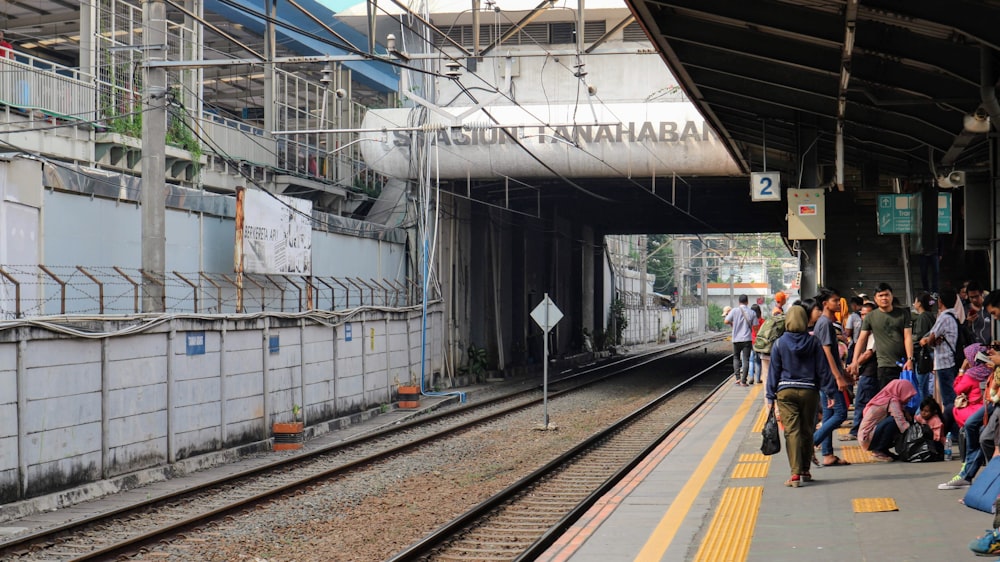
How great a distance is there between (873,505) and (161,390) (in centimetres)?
988

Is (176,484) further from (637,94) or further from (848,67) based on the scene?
(637,94)

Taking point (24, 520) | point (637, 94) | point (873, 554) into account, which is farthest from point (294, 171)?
point (873, 554)

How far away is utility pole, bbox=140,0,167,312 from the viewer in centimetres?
1506

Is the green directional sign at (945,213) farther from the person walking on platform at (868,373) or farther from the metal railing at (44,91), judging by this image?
the metal railing at (44,91)

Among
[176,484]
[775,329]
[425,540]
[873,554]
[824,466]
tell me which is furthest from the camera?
[176,484]

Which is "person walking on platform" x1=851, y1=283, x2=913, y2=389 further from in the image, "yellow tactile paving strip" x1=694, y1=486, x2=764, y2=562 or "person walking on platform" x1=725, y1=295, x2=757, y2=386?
"person walking on platform" x1=725, y1=295, x2=757, y2=386

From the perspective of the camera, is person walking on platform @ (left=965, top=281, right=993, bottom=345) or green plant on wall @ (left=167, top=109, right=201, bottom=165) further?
green plant on wall @ (left=167, top=109, right=201, bottom=165)

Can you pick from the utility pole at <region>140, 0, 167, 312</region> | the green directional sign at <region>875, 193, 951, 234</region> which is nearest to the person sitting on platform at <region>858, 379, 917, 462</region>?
the green directional sign at <region>875, 193, 951, 234</region>

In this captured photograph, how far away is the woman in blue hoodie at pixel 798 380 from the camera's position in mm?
9812

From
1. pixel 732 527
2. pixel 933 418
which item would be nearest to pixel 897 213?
pixel 933 418

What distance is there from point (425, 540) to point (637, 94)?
2297 centimetres

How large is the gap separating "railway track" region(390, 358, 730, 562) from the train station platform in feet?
2.34

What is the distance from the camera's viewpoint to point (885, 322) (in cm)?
1162

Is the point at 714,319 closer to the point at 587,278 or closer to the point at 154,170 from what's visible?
the point at 587,278
